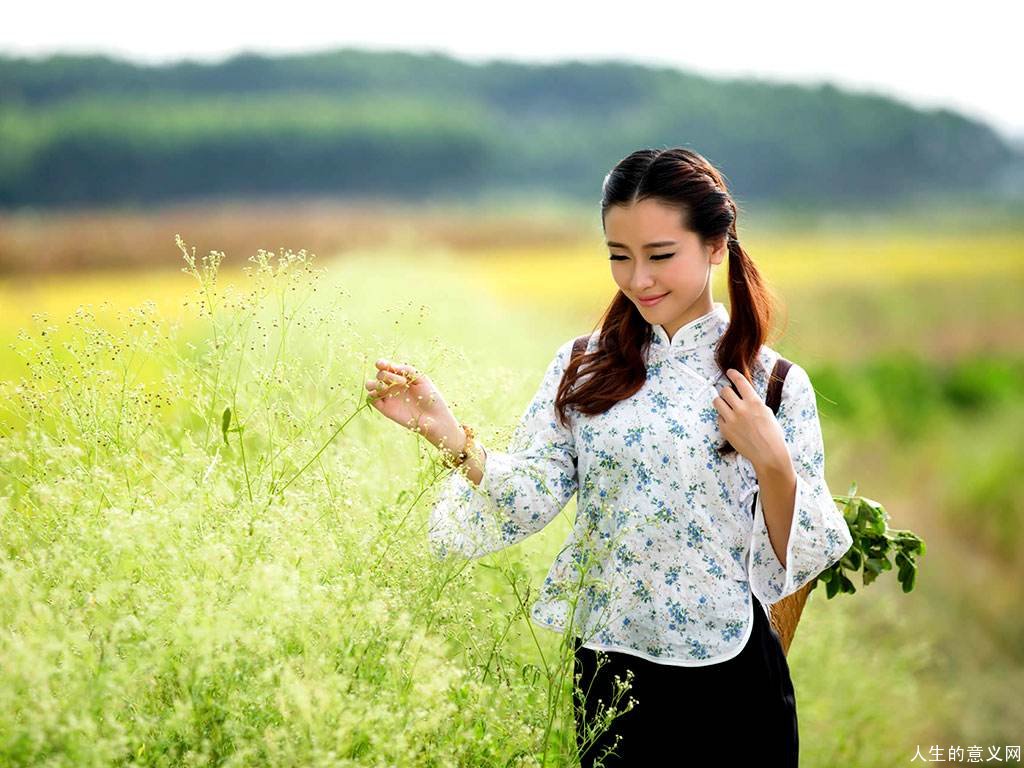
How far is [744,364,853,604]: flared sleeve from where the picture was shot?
2648 mm

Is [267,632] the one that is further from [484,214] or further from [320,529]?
[484,214]

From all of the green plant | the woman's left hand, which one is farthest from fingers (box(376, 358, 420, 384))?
the green plant

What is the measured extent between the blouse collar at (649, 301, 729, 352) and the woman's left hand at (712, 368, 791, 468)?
0.20 m

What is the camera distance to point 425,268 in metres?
12.5

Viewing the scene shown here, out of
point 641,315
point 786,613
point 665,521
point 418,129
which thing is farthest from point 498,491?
point 418,129

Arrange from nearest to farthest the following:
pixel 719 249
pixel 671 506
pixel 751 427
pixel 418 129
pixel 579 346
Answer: pixel 751 427, pixel 671 506, pixel 719 249, pixel 579 346, pixel 418 129

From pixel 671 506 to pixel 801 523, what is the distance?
0.28m

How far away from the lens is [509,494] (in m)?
2.75

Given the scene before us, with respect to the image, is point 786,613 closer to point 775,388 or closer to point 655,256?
point 775,388

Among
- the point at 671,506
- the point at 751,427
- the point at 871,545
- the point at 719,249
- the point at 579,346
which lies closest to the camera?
the point at 751,427

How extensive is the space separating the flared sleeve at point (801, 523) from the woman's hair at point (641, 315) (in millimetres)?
135

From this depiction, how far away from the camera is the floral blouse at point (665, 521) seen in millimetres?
2697

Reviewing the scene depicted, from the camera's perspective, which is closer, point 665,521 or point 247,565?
point 247,565

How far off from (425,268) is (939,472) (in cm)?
584
